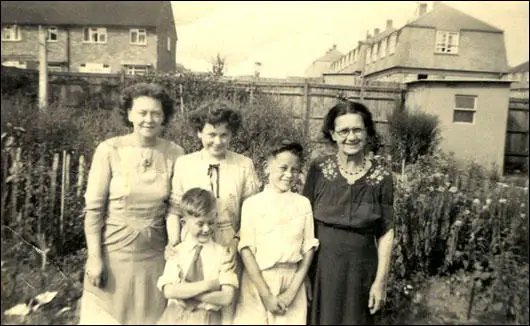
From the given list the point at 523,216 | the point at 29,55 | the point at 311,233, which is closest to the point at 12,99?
the point at 29,55

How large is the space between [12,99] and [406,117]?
161 inches

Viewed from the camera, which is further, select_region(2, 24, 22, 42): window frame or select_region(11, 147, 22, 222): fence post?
select_region(11, 147, 22, 222): fence post

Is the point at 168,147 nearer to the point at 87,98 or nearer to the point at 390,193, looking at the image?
the point at 390,193

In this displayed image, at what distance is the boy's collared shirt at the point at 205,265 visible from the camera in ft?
7.27

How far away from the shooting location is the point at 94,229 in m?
2.38

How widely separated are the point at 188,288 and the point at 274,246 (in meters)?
0.54

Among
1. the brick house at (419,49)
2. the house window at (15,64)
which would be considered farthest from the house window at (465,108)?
the house window at (15,64)

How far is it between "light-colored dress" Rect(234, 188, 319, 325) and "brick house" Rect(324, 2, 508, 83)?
2.04 metres

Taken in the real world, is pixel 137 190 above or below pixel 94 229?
above

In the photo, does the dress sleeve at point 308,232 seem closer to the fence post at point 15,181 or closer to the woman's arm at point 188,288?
the woman's arm at point 188,288

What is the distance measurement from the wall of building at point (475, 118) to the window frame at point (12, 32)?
416 cm

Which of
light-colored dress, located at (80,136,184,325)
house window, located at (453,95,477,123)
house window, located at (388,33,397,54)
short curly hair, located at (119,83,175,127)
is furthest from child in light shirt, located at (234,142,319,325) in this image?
house window, located at (453,95,477,123)

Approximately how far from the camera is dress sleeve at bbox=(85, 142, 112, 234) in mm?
2352

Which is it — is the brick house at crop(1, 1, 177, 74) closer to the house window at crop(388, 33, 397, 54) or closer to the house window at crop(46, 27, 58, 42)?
the house window at crop(46, 27, 58, 42)
